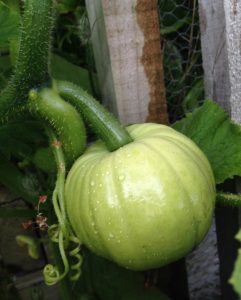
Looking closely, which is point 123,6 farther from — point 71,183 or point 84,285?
point 84,285

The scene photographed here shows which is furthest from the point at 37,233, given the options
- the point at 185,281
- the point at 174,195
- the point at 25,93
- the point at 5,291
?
the point at 174,195

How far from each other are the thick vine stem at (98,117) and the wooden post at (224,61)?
0.85 feet

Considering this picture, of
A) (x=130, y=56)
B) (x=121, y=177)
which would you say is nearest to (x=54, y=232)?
(x=121, y=177)

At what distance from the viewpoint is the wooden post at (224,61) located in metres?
0.93

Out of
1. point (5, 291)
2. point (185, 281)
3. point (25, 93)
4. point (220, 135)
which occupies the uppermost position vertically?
point (25, 93)

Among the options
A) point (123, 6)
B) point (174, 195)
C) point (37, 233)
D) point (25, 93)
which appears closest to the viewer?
point (174, 195)

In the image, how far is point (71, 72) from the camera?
1.27 m

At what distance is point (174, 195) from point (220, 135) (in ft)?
0.89

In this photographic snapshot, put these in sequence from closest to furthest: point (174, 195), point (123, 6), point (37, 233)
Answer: point (174, 195), point (123, 6), point (37, 233)

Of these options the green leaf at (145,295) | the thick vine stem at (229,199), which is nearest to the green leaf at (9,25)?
the thick vine stem at (229,199)

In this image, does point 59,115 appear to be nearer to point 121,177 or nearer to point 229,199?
point 121,177

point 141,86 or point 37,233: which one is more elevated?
point 141,86

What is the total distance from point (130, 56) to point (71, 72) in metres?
0.26

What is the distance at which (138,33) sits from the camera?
3.37 ft
